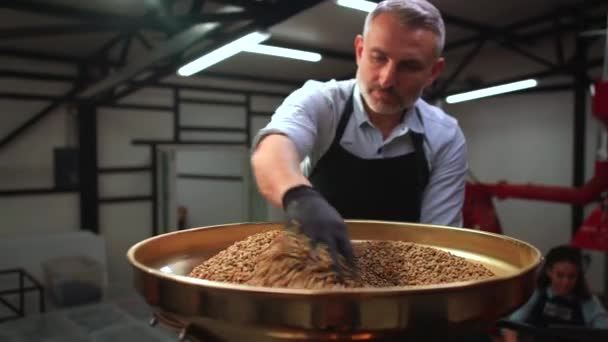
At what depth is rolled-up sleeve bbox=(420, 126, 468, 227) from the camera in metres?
1.07

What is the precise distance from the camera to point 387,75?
866mm

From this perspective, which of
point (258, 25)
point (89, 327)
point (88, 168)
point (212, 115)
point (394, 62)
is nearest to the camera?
point (394, 62)

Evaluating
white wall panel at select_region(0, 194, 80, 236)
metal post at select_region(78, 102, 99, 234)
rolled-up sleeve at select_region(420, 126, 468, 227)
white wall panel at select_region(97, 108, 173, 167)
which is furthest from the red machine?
white wall panel at select_region(0, 194, 80, 236)

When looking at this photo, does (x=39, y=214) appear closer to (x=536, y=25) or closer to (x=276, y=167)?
(x=276, y=167)

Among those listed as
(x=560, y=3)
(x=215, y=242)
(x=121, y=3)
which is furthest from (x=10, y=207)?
(x=560, y=3)

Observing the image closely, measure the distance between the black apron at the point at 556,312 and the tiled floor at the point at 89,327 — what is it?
233 cm

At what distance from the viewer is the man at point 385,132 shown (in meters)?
0.85

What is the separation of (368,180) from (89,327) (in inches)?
133

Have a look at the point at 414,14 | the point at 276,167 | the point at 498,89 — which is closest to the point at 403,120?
the point at 414,14

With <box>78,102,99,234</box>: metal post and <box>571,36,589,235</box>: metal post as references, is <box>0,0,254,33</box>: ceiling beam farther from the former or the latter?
<box>571,36,589,235</box>: metal post

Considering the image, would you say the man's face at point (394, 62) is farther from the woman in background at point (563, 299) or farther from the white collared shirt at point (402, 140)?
the woman in background at point (563, 299)

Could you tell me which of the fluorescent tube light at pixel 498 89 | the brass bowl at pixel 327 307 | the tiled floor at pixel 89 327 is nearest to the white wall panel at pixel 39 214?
the tiled floor at pixel 89 327

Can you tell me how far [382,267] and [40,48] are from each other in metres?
5.90

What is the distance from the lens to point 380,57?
0.87 m
